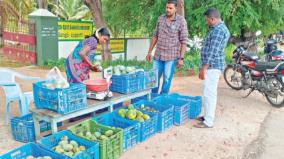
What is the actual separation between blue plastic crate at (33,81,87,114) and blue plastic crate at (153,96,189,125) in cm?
175

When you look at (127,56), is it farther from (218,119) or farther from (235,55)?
(218,119)

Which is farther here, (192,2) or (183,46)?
(192,2)

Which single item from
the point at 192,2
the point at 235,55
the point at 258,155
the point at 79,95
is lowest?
the point at 258,155

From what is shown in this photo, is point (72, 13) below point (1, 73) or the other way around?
the other way around

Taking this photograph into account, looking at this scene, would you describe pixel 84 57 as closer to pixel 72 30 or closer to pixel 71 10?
pixel 72 30

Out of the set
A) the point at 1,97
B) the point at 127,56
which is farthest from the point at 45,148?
the point at 127,56

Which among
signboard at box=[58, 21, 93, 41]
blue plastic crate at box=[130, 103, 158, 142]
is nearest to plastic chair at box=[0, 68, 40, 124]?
blue plastic crate at box=[130, 103, 158, 142]

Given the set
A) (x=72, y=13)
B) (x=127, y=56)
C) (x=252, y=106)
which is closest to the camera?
(x=252, y=106)

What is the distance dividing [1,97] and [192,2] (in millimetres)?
7106

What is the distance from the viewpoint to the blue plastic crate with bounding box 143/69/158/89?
18.2 ft

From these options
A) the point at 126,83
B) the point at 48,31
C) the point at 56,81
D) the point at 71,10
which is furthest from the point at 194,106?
the point at 71,10

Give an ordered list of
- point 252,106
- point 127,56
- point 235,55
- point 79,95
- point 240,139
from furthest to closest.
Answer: point 127,56 → point 235,55 → point 252,106 → point 240,139 → point 79,95

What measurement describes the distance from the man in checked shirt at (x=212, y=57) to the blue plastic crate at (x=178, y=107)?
31 cm

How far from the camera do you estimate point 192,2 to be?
1102 centimetres
